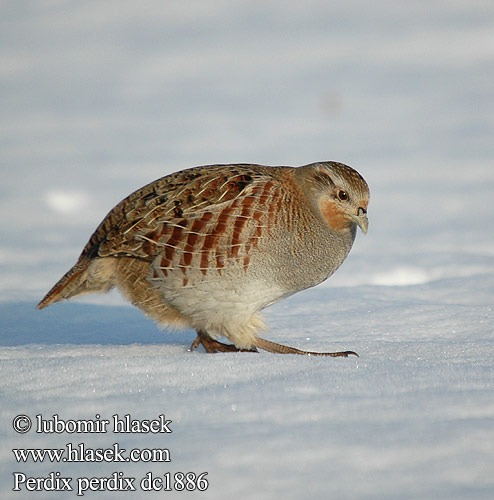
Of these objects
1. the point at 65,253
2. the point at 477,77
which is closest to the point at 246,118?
the point at 477,77

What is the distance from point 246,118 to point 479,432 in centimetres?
902

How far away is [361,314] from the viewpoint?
4.96 metres

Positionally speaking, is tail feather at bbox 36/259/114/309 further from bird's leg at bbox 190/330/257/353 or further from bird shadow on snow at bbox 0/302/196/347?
bird's leg at bbox 190/330/257/353

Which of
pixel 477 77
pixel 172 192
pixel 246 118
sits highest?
pixel 477 77

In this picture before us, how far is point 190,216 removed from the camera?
4.02m

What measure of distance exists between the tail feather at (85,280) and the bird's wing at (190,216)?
0.07m

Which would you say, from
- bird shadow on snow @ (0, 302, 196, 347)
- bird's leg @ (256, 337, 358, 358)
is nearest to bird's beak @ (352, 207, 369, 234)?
bird's leg @ (256, 337, 358, 358)

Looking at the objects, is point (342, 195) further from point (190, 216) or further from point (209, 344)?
point (209, 344)

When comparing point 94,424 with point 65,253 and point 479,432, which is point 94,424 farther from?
point 65,253

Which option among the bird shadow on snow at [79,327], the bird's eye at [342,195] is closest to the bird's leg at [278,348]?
the bird shadow on snow at [79,327]

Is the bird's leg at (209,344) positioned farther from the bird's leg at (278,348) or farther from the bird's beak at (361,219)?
the bird's beak at (361,219)

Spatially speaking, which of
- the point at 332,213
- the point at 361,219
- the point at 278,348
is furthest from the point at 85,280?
the point at 361,219

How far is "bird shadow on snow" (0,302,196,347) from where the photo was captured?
4.67 meters

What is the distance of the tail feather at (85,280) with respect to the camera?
13.9 feet
